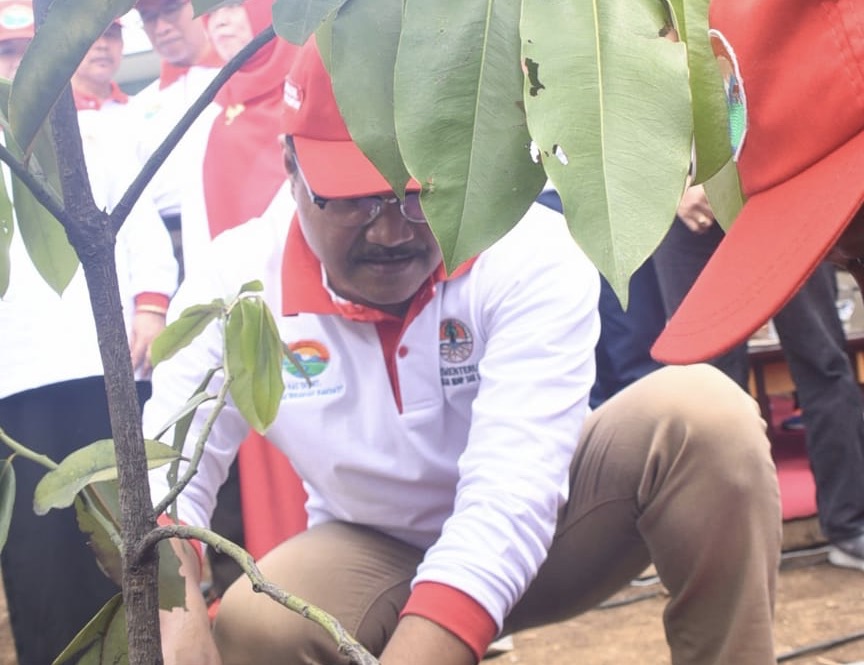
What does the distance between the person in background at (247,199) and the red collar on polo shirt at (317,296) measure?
0.48 metres

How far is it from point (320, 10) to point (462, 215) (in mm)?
133

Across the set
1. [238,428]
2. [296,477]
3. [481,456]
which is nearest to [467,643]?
[481,456]

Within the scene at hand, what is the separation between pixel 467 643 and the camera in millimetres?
1078

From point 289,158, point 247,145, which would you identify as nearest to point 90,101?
point 247,145

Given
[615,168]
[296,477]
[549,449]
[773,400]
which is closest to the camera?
[615,168]

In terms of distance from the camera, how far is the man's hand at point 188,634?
1051mm

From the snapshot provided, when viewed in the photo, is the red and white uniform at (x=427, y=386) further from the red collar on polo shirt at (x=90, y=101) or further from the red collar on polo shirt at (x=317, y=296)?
the red collar on polo shirt at (x=90, y=101)

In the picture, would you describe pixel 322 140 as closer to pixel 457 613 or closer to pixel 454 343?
pixel 454 343

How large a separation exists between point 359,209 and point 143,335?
0.57 metres

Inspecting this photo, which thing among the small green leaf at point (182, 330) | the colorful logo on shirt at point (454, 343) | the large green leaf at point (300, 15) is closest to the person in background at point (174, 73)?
the colorful logo on shirt at point (454, 343)

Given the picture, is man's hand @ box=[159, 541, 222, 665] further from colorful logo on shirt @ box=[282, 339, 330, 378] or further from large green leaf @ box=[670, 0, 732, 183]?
large green leaf @ box=[670, 0, 732, 183]

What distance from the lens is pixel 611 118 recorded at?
0.43 meters

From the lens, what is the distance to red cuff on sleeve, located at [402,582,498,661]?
108cm

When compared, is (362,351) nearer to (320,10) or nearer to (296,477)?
(296,477)
